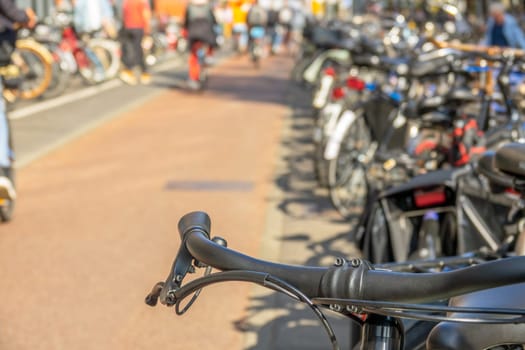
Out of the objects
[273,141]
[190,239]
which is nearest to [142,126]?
[273,141]

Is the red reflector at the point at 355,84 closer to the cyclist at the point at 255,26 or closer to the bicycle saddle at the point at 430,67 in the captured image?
the bicycle saddle at the point at 430,67

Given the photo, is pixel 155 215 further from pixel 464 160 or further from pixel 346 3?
pixel 346 3

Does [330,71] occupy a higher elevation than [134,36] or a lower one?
higher

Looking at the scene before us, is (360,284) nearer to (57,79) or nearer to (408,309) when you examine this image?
(408,309)

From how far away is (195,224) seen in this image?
1.93 metres

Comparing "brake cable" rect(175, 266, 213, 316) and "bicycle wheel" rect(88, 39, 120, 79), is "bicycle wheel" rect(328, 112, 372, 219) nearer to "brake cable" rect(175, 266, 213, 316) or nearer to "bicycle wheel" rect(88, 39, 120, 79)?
"brake cable" rect(175, 266, 213, 316)

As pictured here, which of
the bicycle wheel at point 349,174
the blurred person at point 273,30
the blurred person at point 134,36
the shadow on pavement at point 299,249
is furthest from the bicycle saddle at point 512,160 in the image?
the blurred person at point 273,30

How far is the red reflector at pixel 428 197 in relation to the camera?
4.74 metres

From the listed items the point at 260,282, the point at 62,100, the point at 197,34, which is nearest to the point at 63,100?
the point at 62,100

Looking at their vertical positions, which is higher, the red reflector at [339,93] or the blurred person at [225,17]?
the red reflector at [339,93]

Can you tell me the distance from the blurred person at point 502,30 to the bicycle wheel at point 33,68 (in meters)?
6.81

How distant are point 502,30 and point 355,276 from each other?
15.7 metres

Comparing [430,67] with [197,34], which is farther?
[197,34]

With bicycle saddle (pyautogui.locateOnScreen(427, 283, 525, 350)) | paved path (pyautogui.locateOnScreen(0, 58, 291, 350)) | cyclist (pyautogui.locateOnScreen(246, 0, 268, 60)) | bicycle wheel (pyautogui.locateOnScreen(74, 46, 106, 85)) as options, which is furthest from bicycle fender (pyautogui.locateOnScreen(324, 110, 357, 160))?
cyclist (pyautogui.locateOnScreen(246, 0, 268, 60))
